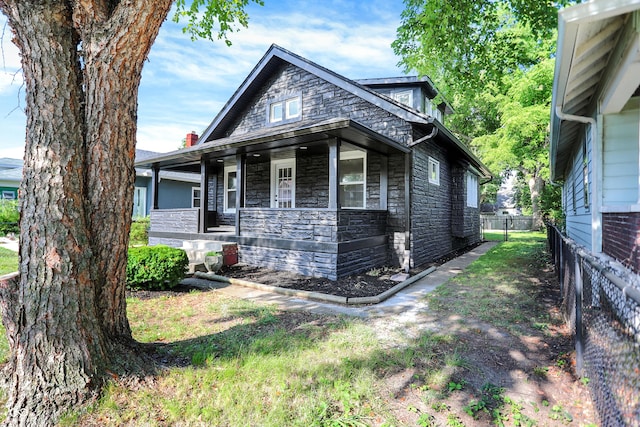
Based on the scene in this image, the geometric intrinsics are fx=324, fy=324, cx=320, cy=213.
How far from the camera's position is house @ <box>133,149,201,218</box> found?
1722cm

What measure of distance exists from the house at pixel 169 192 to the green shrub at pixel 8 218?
15.2ft

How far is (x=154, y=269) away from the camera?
5773 millimetres

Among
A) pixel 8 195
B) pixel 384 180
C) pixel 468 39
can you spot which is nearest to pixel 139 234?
pixel 8 195

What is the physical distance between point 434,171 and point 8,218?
58.3 ft

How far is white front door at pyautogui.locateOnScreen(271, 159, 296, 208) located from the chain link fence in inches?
318

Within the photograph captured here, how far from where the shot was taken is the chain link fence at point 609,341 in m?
1.67

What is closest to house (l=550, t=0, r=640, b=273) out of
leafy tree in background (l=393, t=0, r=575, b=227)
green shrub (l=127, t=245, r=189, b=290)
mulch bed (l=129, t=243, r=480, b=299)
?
leafy tree in background (l=393, t=0, r=575, b=227)

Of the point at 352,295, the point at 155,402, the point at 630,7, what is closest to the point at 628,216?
the point at 630,7

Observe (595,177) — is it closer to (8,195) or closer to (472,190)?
(472,190)

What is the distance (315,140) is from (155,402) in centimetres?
607

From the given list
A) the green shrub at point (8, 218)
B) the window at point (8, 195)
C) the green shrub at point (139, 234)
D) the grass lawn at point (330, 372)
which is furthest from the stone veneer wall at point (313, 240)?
the window at point (8, 195)

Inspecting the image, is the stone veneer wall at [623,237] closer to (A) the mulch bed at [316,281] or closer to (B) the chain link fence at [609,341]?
(B) the chain link fence at [609,341]

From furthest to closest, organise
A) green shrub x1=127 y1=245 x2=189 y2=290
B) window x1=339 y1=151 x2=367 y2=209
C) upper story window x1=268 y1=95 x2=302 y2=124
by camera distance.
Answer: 1. upper story window x1=268 y1=95 x2=302 y2=124
2. window x1=339 y1=151 x2=367 y2=209
3. green shrub x1=127 y1=245 x2=189 y2=290

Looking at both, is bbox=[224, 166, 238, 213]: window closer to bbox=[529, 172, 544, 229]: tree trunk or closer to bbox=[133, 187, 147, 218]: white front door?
bbox=[133, 187, 147, 218]: white front door
